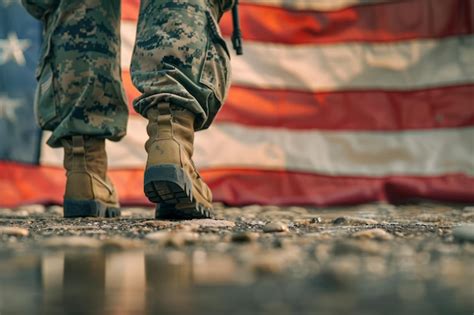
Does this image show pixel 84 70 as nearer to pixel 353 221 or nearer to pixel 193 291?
pixel 353 221

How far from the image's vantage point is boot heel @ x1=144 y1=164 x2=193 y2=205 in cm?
136

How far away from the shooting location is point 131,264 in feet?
2.84

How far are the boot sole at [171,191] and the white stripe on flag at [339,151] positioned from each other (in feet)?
4.66

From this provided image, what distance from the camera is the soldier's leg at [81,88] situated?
1.56 m

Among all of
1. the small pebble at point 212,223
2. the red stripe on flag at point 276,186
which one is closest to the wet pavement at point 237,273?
the small pebble at point 212,223

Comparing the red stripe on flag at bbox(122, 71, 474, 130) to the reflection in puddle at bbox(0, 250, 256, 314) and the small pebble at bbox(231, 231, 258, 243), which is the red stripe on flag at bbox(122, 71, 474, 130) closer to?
the small pebble at bbox(231, 231, 258, 243)

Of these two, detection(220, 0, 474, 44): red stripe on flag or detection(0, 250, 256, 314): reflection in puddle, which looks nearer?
detection(0, 250, 256, 314): reflection in puddle

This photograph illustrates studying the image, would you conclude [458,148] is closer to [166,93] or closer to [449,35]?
[449,35]

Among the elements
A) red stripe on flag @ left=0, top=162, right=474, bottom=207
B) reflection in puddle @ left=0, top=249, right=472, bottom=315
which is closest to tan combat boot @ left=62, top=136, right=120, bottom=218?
reflection in puddle @ left=0, top=249, right=472, bottom=315

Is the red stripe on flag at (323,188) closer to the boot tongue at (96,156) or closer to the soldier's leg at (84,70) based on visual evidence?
the boot tongue at (96,156)

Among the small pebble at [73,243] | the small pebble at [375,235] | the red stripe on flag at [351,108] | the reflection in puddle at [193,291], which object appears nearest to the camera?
the reflection in puddle at [193,291]

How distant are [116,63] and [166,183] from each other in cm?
37

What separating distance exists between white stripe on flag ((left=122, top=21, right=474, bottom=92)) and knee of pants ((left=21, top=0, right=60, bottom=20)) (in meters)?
1.34

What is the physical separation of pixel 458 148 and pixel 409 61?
38 cm
